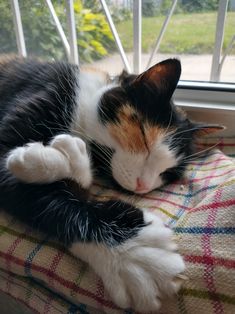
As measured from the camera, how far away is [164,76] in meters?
0.81

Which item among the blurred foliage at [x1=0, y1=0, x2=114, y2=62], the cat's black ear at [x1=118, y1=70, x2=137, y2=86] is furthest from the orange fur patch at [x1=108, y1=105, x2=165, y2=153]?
the blurred foliage at [x1=0, y1=0, x2=114, y2=62]

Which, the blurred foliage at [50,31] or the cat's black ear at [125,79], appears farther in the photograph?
the blurred foliage at [50,31]

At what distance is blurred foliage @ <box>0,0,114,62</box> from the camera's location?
58.2 inches

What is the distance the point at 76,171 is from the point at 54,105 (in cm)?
24

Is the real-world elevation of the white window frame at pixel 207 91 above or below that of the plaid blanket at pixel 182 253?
above

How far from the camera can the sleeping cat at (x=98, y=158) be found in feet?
1.77

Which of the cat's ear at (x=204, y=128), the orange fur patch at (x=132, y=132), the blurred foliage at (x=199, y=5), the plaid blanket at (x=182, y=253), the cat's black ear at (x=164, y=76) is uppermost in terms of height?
the blurred foliage at (x=199, y=5)

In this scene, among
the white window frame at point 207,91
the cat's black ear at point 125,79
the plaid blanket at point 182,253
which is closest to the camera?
the plaid blanket at point 182,253

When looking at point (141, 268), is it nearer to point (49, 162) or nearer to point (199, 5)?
point (49, 162)

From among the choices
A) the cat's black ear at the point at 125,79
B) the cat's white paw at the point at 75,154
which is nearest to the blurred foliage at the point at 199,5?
the cat's black ear at the point at 125,79

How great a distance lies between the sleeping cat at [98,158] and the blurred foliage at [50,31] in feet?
1.50

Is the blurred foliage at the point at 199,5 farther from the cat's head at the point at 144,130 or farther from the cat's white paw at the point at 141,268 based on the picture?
the cat's white paw at the point at 141,268

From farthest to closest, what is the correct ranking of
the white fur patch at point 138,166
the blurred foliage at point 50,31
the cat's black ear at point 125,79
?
1. the blurred foliage at point 50,31
2. the cat's black ear at point 125,79
3. the white fur patch at point 138,166

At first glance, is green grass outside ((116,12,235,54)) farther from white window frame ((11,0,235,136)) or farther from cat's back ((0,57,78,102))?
cat's back ((0,57,78,102))
